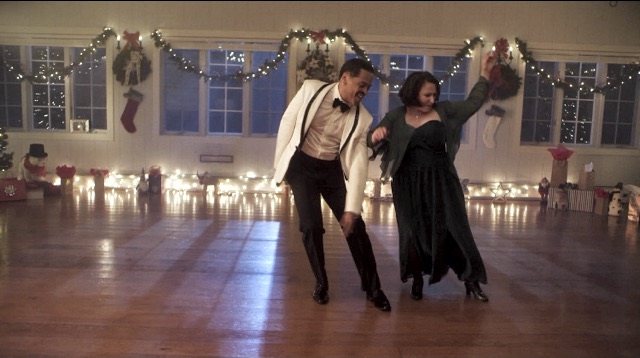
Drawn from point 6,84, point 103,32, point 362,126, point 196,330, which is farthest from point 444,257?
point 6,84

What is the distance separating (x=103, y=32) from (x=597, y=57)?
7295mm

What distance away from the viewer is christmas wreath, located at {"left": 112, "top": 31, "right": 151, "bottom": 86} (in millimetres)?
8336

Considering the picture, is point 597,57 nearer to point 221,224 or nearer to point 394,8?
point 394,8

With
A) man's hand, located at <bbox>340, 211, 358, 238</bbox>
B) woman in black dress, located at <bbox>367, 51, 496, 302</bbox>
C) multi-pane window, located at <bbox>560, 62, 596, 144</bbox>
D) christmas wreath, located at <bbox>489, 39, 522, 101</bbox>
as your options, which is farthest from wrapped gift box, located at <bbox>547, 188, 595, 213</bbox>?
man's hand, located at <bbox>340, 211, 358, 238</bbox>

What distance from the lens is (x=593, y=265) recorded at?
4.54 meters

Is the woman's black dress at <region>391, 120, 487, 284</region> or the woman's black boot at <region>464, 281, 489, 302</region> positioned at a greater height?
the woman's black dress at <region>391, 120, 487, 284</region>

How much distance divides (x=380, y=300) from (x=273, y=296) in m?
0.66

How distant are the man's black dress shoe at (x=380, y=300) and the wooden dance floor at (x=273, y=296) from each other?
1.8 inches

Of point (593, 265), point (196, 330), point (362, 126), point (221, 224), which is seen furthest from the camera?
point (221, 224)

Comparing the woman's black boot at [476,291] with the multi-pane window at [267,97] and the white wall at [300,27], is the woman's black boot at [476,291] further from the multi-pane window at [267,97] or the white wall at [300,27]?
the multi-pane window at [267,97]

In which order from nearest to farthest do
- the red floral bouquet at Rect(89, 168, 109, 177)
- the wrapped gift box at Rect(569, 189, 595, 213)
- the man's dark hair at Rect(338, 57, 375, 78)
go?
the man's dark hair at Rect(338, 57, 375, 78)
the wrapped gift box at Rect(569, 189, 595, 213)
the red floral bouquet at Rect(89, 168, 109, 177)

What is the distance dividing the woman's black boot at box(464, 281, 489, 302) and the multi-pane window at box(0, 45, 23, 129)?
760 centimetres

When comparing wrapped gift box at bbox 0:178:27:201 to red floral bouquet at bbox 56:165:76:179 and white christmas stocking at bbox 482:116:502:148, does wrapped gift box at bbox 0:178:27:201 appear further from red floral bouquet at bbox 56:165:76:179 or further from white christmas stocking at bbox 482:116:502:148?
white christmas stocking at bbox 482:116:502:148

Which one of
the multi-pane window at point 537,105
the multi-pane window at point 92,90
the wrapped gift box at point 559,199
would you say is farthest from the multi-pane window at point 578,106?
the multi-pane window at point 92,90
